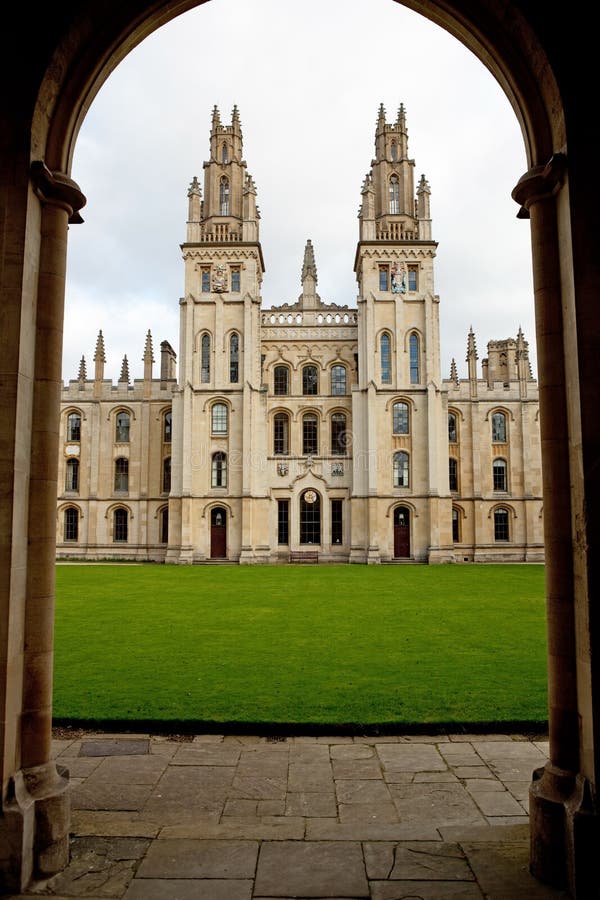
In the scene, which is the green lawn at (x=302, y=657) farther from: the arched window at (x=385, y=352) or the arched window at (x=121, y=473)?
the arched window at (x=121, y=473)

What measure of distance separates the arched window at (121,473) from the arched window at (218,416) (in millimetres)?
7744

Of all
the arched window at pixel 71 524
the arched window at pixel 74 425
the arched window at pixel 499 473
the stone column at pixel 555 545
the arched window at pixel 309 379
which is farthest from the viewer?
the arched window at pixel 74 425

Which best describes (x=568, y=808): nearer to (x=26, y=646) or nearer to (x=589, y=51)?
(x=26, y=646)

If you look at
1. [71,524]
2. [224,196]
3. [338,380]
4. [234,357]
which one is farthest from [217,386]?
[71,524]

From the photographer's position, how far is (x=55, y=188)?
4.67m

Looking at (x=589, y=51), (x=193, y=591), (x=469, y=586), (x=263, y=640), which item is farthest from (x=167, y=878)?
(x=469, y=586)

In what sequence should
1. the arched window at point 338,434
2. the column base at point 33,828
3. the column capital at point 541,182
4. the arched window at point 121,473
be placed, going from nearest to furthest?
the column base at point 33,828 < the column capital at point 541,182 < the arched window at point 338,434 < the arched window at point 121,473

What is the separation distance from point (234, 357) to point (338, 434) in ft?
26.8

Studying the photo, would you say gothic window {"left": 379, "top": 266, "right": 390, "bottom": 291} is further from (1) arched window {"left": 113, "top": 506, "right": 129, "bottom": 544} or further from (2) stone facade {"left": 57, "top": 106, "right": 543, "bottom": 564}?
(1) arched window {"left": 113, "top": 506, "right": 129, "bottom": 544}

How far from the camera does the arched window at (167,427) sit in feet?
144

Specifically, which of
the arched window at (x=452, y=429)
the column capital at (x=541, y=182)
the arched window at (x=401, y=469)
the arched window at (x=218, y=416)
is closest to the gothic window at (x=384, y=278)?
the arched window at (x=452, y=429)

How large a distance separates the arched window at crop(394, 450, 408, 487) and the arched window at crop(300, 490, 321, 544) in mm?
4967

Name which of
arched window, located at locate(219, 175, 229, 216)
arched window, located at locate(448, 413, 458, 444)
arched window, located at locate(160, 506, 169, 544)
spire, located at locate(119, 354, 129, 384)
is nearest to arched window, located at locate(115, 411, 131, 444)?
spire, located at locate(119, 354, 129, 384)

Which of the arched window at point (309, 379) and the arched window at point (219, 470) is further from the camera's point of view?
the arched window at point (309, 379)
